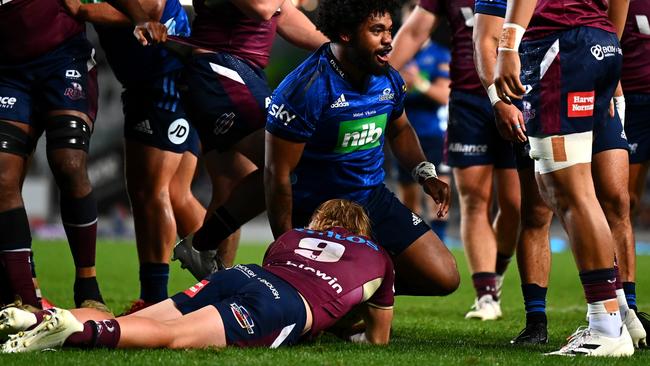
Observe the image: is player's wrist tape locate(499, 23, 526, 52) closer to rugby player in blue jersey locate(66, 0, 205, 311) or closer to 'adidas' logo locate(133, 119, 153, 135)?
rugby player in blue jersey locate(66, 0, 205, 311)

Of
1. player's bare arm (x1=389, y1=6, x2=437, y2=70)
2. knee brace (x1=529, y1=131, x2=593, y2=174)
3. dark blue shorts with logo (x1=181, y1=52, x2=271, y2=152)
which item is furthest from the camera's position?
player's bare arm (x1=389, y1=6, x2=437, y2=70)

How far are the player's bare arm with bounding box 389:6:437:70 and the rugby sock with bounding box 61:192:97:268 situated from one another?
2.64 metres

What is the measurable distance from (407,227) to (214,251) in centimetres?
115

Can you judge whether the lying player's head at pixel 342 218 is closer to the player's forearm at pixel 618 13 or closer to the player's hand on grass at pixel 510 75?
the player's hand on grass at pixel 510 75

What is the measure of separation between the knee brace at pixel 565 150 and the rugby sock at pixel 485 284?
2.67m

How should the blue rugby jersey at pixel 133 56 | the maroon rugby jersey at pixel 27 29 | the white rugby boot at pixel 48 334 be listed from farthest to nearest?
the blue rugby jersey at pixel 133 56
the maroon rugby jersey at pixel 27 29
the white rugby boot at pixel 48 334

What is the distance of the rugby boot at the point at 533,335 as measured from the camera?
5.25 m

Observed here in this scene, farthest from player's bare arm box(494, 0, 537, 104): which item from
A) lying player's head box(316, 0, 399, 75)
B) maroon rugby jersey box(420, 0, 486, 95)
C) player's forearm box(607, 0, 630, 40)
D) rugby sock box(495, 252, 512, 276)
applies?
rugby sock box(495, 252, 512, 276)

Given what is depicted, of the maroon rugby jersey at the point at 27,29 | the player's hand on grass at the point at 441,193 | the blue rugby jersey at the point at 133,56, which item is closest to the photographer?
the player's hand on grass at the point at 441,193

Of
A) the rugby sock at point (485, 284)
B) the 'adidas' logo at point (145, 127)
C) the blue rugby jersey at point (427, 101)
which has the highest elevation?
the 'adidas' logo at point (145, 127)

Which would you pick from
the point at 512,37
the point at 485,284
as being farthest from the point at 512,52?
the point at 485,284

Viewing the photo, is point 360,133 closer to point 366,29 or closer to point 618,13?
point 366,29

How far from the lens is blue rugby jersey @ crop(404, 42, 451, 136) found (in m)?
10.8

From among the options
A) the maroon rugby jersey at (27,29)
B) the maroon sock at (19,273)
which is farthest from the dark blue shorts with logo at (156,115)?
the maroon sock at (19,273)
